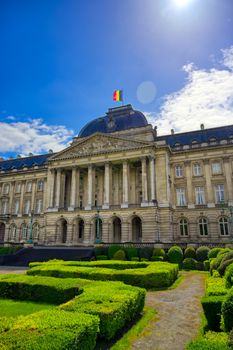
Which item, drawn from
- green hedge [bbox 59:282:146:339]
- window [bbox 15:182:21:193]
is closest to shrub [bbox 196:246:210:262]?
green hedge [bbox 59:282:146:339]

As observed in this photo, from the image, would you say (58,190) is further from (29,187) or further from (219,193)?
(219,193)

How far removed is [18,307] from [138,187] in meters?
35.3

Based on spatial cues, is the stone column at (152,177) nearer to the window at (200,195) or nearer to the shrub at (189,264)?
the window at (200,195)

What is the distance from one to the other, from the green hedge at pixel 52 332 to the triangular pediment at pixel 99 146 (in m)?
36.3

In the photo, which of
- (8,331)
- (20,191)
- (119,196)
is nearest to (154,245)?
(119,196)

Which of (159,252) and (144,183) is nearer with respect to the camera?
(159,252)

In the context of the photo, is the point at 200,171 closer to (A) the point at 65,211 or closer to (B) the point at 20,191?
(A) the point at 65,211

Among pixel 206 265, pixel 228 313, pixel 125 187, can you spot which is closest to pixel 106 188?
pixel 125 187

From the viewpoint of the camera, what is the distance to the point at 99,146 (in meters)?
45.1

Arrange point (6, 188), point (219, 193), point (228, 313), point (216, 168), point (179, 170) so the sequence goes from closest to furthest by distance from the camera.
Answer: point (228, 313), point (219, 193), point (216, 168), point (179, 170), point (6, 188)

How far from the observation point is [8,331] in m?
5.70

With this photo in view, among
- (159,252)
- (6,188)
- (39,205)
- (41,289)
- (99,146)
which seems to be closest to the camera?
(41,289)

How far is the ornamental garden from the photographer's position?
5.40 m

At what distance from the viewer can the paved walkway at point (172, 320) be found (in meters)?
7.62
